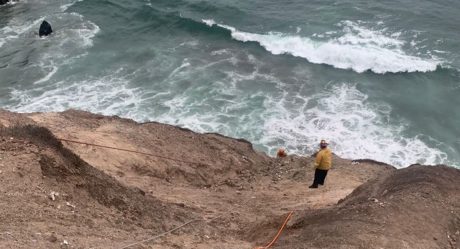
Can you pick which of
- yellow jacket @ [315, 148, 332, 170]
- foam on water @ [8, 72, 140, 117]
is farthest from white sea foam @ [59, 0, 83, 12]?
yellow jacket @ [315, 148, 332, 170]

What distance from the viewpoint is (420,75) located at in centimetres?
2706

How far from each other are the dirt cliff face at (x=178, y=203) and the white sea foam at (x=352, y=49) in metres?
13.8

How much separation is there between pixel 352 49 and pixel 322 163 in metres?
16.5

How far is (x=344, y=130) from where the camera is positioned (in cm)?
2230

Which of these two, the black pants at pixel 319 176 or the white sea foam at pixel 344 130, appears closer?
the black pants at pixel 319 176

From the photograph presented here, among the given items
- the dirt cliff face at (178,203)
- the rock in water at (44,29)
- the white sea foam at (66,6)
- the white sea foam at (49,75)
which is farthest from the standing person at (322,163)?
the white sea foam at (66,6)

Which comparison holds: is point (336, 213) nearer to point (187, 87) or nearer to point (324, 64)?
point (187, 87)

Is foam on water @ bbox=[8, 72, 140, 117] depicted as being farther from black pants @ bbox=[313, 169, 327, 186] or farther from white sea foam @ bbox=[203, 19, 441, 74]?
black pants @ bbox=[313, 169, 327, 186]

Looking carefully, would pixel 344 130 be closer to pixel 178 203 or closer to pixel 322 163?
pixel 322 163

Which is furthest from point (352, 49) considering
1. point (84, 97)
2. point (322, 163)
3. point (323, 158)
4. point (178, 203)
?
point (178, 203)

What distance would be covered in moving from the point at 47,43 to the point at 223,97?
12.7 meters

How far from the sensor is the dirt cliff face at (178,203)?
9125mm

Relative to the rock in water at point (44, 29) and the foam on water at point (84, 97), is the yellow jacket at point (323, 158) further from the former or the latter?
the rock in water at point (44, 29)

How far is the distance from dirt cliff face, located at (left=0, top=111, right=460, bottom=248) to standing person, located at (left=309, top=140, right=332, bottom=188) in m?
0.27
